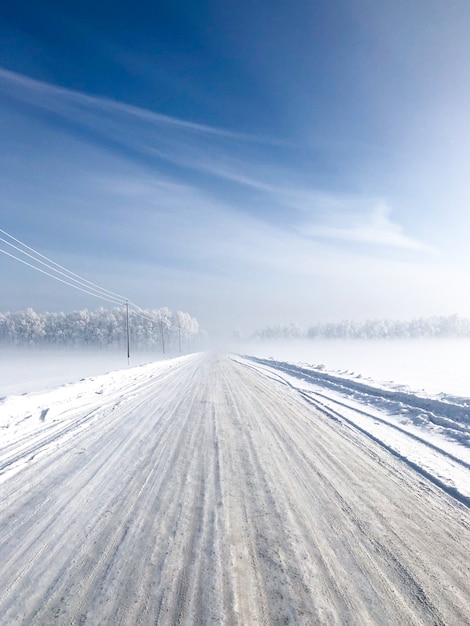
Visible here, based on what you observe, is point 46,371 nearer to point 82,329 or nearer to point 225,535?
point 225,535

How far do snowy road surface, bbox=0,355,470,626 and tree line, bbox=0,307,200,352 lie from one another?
93827 mm

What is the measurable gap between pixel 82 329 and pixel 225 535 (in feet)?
352

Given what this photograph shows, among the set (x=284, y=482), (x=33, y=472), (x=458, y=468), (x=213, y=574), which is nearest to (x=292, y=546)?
(x=213, y=574)

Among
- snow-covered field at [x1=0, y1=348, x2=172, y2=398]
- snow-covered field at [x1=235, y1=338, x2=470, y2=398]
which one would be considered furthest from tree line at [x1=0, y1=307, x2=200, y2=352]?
snow-covered field at [x1=235, y1=338, x2=470, y2=398]

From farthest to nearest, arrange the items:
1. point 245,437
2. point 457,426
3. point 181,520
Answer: point 457,426 → point 245,437 → point 181,520

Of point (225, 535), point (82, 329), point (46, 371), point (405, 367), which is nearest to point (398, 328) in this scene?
point (405, 367)

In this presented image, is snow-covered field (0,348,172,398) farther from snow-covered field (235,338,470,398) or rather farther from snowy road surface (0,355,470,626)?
snow-covered field (235,338,470,398)

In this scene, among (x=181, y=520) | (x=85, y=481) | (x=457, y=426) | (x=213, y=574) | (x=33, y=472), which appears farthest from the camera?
(x=457, y=426)

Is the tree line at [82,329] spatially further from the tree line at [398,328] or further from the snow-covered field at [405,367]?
the tree line at [398,328]

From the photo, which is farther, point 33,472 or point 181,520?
point 33,472

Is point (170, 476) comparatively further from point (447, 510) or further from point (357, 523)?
point (447, 510)

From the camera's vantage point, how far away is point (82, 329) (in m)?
100

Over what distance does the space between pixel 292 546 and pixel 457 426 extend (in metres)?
6.70

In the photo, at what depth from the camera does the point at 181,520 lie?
→ 368 centimetres
